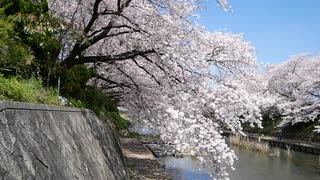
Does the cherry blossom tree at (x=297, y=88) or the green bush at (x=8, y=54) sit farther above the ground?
the cherry blossom tree at (x=297, y=88)

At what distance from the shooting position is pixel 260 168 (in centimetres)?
1641

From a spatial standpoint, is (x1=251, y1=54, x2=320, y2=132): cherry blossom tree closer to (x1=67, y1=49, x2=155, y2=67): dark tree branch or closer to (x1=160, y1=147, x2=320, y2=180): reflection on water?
(x1=160, y1=147, x2=320, y2=180): reflection on water

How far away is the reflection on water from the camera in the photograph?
1425 centimetres

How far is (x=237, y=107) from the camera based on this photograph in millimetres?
6391

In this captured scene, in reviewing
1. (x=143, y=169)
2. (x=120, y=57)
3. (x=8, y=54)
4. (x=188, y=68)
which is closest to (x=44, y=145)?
(x=8, y=54)

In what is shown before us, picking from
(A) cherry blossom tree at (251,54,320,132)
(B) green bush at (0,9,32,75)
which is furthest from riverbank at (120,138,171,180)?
(A) cherry blossom tree at (251,54,320,132)

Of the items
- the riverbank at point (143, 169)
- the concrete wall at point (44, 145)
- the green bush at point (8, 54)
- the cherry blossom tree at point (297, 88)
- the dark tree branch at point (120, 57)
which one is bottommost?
the riverbank at point (143, 169)

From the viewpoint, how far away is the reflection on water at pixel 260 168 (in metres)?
14.2

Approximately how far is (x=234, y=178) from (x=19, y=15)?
36.3 ft

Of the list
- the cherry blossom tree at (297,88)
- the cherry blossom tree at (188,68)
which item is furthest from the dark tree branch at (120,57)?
the cherry blossom tree at (297,88)

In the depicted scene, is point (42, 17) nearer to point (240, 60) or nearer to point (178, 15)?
point (178, 15)

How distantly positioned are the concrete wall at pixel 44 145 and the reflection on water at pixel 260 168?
893 centimetres

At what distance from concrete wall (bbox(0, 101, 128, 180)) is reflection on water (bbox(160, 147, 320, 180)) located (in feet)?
29.3

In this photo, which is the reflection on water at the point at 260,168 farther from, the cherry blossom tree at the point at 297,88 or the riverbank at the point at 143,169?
the cherry blossom tree at the point at 297,88
